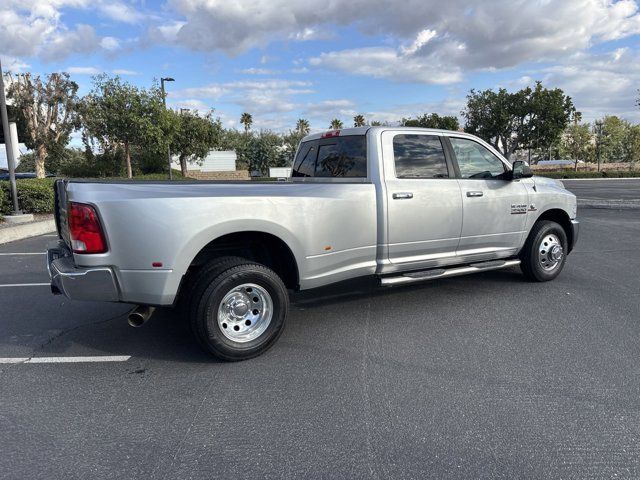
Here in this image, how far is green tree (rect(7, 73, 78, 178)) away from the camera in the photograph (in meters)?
35.3

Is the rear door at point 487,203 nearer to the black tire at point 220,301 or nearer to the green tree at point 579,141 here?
the black tire at point 220,301

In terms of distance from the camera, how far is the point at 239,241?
13.9 ft

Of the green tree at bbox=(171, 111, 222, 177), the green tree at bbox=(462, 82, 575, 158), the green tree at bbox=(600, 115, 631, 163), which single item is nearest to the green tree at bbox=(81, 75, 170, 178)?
the green tree at bbox=(171, 111, 222, 177)

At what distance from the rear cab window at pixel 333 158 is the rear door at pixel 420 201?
0.29 m

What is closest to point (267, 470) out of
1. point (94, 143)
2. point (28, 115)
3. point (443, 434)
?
point (443, 434)

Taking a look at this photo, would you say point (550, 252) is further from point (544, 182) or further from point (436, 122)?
point (436, 122)

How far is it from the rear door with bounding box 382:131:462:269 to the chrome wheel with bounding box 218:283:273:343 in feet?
4.74

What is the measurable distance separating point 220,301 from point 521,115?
4615cm

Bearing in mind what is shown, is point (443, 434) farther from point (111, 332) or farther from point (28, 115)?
point (28, 115)

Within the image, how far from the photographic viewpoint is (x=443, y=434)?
114 inches

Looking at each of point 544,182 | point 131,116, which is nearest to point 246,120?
point 131,116

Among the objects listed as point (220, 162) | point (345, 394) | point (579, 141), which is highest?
point (579, 141)

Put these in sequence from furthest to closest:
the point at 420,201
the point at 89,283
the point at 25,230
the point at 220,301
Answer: the point at 25,230
the point at 420,201
the point at 220,301
the point at 89,283

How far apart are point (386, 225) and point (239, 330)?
5.70ft
